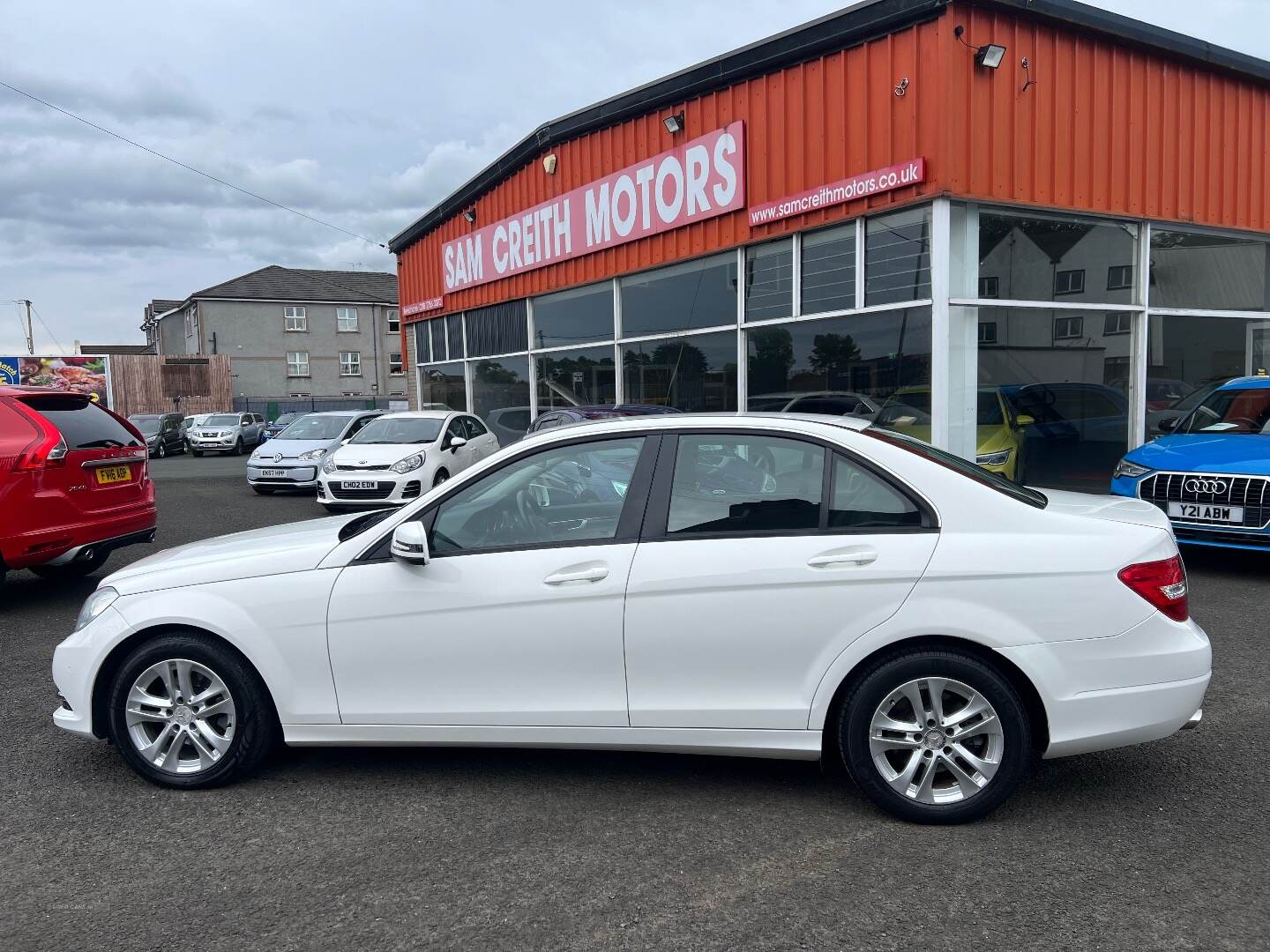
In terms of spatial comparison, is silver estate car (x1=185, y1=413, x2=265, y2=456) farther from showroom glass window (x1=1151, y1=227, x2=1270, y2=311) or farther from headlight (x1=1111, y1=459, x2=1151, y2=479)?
headlight (x1=1111, y1=459, x2=1151, y2=479)

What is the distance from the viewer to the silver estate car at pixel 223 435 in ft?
104

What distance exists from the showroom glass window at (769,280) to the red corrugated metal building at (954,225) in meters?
0.03

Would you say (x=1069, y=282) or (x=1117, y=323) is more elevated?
(x=1069, y=282)

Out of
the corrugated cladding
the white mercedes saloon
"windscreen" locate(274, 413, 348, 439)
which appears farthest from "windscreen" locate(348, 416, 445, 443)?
the white mercedes saloon

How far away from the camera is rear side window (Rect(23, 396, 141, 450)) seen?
6.99 metres

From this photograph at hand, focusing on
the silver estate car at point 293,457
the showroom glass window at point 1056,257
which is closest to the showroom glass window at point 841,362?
the showroom glass window at point 1056,257

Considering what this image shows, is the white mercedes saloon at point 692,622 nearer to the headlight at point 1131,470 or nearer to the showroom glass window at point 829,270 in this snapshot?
the headlight at point 1131,470

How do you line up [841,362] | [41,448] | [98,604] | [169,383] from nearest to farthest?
[98,604] < [41,448] < [841,362] < [169,383]

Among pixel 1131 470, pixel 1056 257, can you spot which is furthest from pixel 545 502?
pixel 1056 257

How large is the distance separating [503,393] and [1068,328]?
1141 centimetres

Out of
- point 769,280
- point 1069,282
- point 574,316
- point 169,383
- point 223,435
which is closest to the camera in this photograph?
A: point 1069,282

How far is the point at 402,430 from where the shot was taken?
44.1 feet

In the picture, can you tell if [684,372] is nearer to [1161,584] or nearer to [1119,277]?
[1119,277]

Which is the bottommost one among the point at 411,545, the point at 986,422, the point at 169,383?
the point at 411,545
